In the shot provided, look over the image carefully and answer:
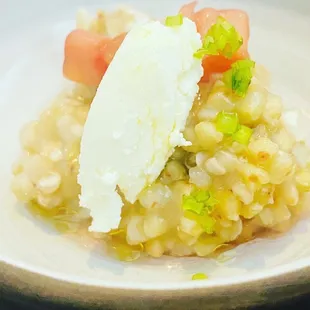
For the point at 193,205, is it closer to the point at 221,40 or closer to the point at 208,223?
the point at 208,223

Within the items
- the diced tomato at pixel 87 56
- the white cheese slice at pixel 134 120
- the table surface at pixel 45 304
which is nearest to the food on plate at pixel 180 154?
the white cheese slice at pixel 134 120

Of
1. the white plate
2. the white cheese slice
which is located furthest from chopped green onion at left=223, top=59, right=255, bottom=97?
the white plate

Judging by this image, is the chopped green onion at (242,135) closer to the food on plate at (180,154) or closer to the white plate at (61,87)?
the food on plate at (180,154)

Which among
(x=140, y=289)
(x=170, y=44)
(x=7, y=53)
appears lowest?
(x=7, y=53)

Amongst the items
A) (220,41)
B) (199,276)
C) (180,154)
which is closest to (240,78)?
(220,41)

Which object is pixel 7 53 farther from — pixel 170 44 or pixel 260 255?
pixel 260 255

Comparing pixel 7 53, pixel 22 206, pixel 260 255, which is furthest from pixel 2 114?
pixel 260 255
